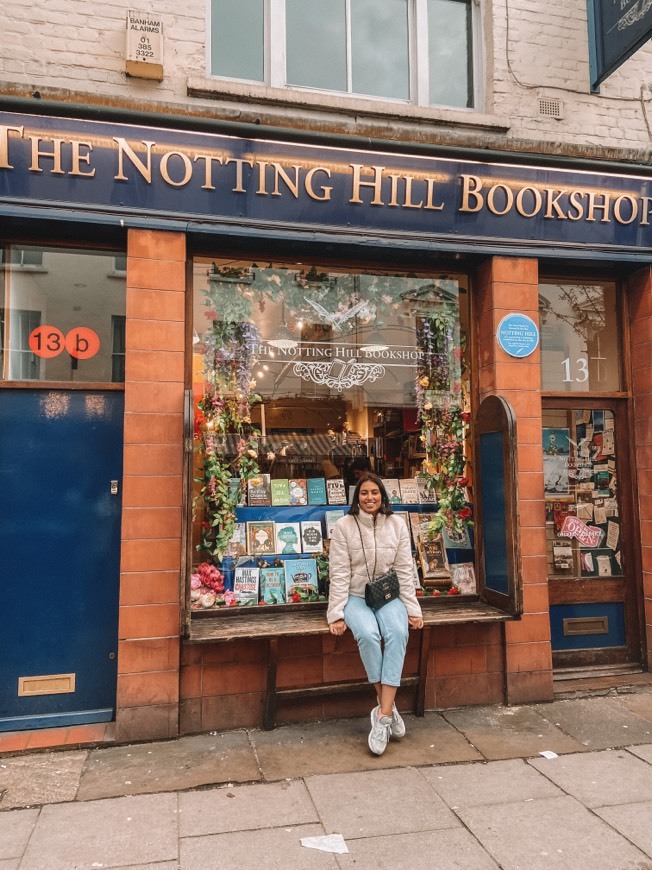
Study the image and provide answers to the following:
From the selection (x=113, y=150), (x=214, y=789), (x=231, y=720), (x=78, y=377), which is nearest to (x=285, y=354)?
(x=78, y=377)

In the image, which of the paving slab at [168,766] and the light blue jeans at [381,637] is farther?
the light blue jeans at [381,637]

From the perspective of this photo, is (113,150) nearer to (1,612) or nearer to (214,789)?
(1,612)

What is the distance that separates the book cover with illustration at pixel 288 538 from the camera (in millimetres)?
5004

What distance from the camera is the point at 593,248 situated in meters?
5.36

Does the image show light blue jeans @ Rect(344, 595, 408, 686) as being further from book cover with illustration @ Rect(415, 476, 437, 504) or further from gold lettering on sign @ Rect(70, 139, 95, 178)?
gold lettering on sign @ Rect(70, 139, 95, 178)

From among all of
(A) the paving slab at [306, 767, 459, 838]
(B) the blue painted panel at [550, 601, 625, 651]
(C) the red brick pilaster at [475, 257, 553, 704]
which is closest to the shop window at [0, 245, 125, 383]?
(C) the red brick pilaster at [475, 257, 553, 704]

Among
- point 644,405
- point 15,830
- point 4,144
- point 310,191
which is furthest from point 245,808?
point 644,405

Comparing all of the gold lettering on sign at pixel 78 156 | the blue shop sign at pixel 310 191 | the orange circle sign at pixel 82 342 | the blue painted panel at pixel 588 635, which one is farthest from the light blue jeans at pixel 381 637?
the gold lettering on sign at pixel 78 156

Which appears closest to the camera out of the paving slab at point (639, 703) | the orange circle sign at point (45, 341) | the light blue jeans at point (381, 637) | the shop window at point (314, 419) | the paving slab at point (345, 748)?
the paving slab at point (345, 748)

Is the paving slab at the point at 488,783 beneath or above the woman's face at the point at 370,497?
beneath

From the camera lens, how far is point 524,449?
502 centimetres

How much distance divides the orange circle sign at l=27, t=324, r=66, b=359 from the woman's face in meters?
2.55

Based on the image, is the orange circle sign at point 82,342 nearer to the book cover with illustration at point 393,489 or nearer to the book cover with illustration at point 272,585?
the book cover with illustration at point 272,585

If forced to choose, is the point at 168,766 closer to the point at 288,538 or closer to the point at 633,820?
the point at 288,538
